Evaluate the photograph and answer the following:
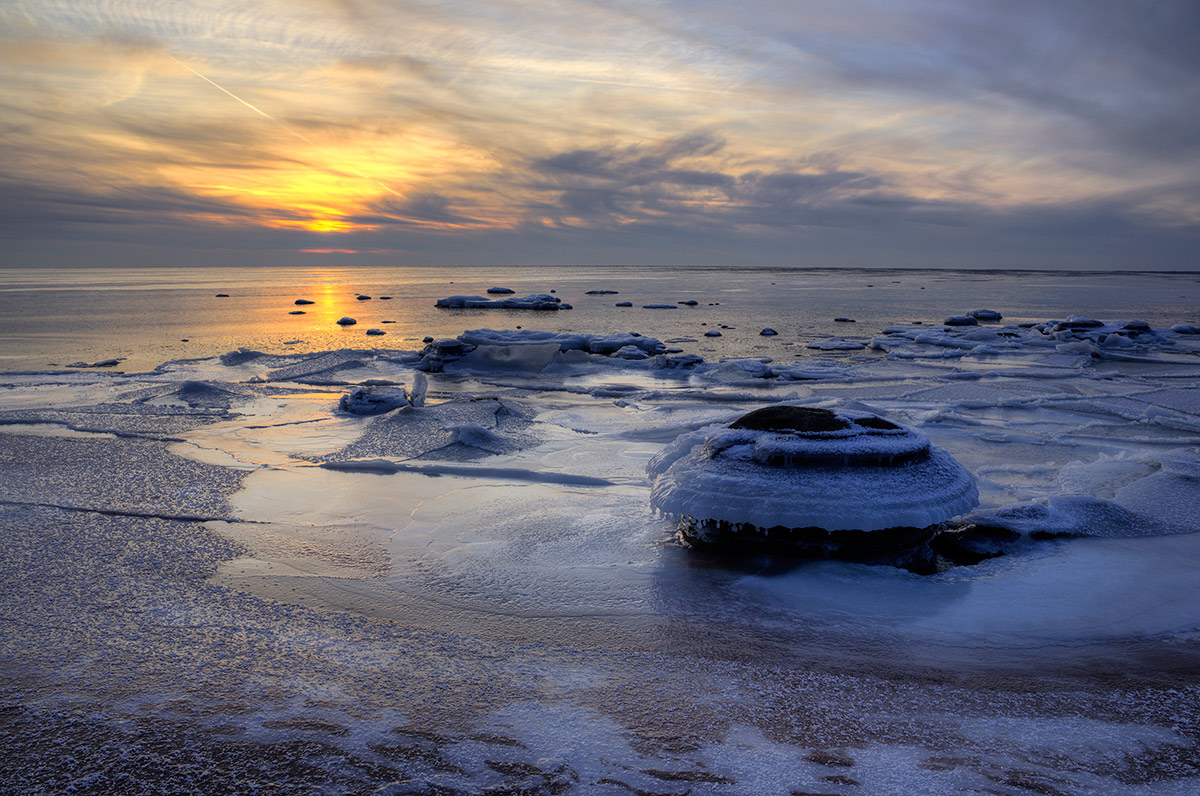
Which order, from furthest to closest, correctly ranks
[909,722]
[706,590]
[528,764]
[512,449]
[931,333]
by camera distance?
1. [931,333]
2. [512,449]
3. [706,590]
4. [909,722]
5. [528,764]

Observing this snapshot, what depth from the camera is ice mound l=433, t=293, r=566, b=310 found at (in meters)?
36.9

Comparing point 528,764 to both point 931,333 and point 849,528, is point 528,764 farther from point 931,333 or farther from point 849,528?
point 931,333

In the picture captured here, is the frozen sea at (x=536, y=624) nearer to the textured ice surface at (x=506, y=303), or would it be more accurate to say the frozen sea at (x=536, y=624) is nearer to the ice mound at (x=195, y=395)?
the ice mound at (x=195, y=395)

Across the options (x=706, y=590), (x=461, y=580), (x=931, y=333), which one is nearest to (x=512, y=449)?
(x=461, y=580)

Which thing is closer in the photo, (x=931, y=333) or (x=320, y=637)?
(x=320, y=637)

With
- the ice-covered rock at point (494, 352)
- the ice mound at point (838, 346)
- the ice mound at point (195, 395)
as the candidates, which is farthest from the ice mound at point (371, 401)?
the ice mound at point (838, 346)

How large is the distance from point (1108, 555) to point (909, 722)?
267 centimetres

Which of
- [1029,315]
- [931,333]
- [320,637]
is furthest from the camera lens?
[1029,315]

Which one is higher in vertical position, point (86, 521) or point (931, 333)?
point (931, 333)

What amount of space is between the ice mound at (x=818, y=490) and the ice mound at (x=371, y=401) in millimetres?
5327

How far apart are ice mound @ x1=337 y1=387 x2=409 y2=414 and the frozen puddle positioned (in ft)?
4.10

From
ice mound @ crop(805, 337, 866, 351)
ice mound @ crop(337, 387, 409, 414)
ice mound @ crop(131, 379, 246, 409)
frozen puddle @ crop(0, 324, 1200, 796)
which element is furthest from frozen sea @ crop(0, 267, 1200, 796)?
ice mound @ crop(805, 337, 866, 351)

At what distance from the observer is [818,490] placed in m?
4.16

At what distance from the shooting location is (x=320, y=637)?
3385 mm
